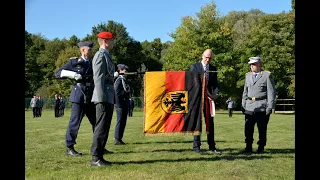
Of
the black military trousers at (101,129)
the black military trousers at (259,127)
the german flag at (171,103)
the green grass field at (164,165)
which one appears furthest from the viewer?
the black military trousers at (259,127)

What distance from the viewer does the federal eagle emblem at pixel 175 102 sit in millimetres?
7477

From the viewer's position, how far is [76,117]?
322 inches

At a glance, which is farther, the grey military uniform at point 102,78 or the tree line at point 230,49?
the tree line at point 230,49

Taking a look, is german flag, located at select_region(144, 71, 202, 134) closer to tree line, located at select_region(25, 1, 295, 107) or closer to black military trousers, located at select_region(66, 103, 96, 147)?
black military trousers, located at select_region(66, 103, 96, 147)

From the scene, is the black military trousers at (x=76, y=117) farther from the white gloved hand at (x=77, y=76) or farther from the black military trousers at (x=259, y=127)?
the black military trousers at (x=259, y=127)

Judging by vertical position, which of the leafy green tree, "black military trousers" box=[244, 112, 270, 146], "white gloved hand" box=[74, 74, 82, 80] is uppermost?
the leafy green tree

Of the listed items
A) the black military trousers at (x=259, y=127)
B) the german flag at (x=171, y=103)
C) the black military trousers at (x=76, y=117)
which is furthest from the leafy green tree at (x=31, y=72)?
the german flag at (x=171, y=103)

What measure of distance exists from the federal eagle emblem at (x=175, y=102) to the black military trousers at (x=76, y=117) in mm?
1816

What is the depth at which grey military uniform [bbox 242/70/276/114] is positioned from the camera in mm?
9008

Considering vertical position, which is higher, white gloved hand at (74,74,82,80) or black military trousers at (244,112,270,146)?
white gloved hand at (74,74,82,80)

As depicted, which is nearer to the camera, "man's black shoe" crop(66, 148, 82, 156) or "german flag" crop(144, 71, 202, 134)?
"german flag" crop(144, 71, 202, 134)

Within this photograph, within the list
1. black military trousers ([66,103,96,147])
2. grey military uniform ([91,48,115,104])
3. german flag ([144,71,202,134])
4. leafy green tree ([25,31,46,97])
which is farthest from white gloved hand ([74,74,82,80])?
leafy green tree ([25,31,46,97])

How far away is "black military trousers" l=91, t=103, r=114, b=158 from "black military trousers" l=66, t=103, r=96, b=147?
1448mm

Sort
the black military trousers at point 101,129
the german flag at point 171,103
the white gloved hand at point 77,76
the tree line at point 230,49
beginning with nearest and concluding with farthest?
1. the black military trousers at point 101,129
2. the german flag at point 171,103
3. the white gloved hand at point 77,76
4. the tree line at point 230,49
